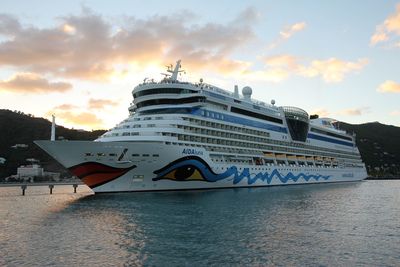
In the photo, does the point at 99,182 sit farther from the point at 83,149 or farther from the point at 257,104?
the point at 257,104

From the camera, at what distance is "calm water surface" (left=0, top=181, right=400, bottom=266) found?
20516mm

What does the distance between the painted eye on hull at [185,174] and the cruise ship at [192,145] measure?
135mm

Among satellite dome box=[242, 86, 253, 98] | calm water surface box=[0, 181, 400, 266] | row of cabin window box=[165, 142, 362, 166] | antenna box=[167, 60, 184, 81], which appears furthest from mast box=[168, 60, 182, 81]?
calm water surface box=[0, 181, 400, 266]

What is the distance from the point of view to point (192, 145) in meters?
55.2

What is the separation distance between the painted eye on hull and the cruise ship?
14 cm

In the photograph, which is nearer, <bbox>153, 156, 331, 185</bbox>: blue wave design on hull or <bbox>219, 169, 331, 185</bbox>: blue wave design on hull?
<bbox>153, 156, 331, 185</bbox>: blue wave design on hull

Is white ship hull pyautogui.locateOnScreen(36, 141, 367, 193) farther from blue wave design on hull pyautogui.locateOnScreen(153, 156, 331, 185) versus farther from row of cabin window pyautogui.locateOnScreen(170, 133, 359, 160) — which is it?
row of cabin window pyautogui.locateOnScreen(170, 133, 359, 160)

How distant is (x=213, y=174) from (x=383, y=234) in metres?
31.5

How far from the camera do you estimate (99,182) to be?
49.3 m

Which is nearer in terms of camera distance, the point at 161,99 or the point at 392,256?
the point at 392,256

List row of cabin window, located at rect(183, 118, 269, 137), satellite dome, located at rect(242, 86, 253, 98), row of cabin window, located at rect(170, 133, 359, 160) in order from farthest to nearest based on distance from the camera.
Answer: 1. satellite dome, located at rect(242, 86, 253, 98)
2. row of cabin window, located at rect(183, 118, 269, 137)
3. row of cabin window, located at rect(170, 133, 359, 160)

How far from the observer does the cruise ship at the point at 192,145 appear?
4841 centimetres

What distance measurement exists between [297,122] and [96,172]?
5052 cm

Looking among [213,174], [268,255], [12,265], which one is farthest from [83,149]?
[268,255]
